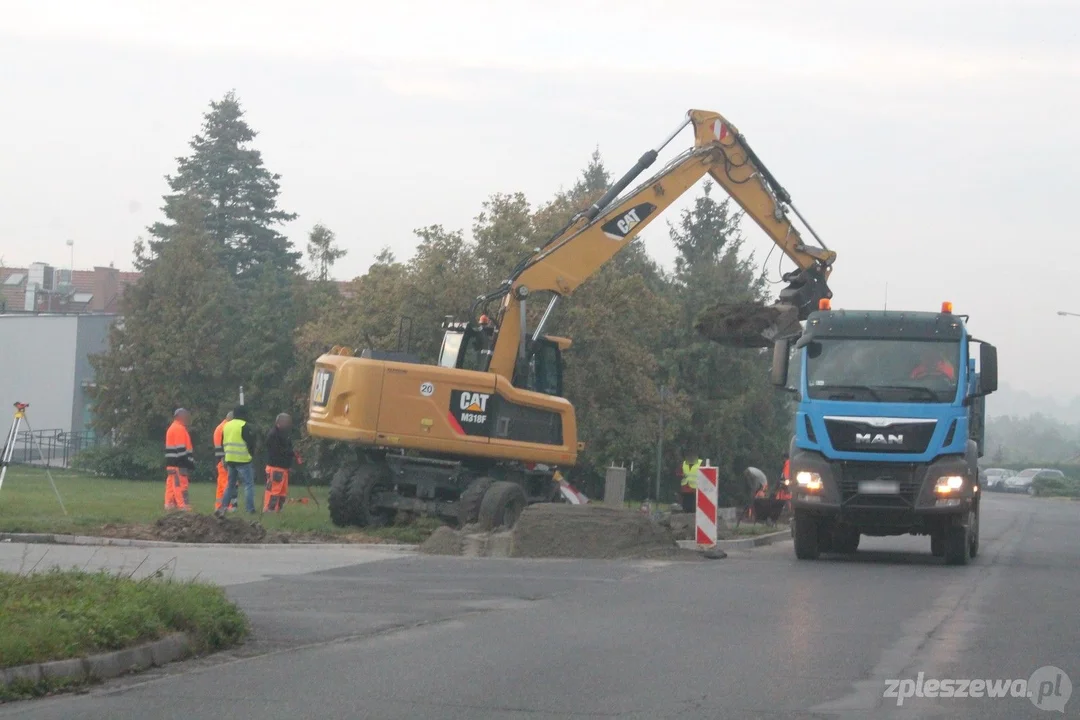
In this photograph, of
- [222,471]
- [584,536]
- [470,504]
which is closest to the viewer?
[584,536]

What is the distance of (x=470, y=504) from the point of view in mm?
19594

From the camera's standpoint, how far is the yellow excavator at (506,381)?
19.8m

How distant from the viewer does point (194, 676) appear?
27.9ft

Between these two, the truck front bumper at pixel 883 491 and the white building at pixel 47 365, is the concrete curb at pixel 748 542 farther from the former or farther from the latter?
the white building at pixel 47 365

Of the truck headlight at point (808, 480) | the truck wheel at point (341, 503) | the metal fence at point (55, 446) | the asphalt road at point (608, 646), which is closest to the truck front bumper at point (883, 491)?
the truck headlight at point (808, 480)

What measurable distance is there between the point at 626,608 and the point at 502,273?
23.8 meters

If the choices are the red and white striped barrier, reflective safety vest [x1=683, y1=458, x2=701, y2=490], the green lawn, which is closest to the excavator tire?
the green lawn

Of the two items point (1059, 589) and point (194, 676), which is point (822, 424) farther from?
point (194, 676)

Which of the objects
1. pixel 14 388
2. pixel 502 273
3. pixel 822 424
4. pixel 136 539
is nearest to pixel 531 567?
pixel 822 424

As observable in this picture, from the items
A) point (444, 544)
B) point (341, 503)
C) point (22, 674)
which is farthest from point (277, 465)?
point (22, 674)

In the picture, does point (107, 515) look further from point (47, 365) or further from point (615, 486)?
point (47, 365)

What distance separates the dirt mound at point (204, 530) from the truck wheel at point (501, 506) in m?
2.97

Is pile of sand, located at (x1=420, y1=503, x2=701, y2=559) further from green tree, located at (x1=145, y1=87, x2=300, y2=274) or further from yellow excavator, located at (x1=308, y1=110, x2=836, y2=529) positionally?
green tree, located at (x1=145, y1=87, x2=300, y2=274)

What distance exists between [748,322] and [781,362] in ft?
13.5
